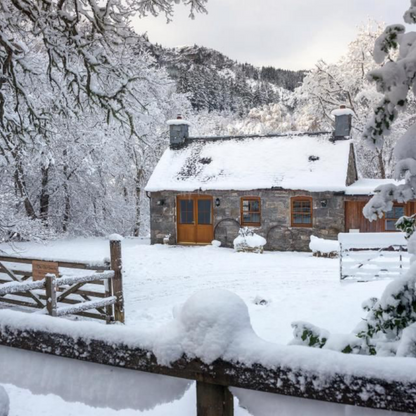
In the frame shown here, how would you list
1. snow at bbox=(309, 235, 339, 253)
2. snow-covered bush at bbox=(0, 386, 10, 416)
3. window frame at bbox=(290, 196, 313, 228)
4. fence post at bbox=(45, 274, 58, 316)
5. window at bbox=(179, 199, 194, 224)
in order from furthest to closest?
window at bbox=(179, 199, 194, 224) < window frame at bbox=(290, 196, 313, 228) < snow at bbox=(309, 235, 339, 253) < fence post at bbox=(45, 274, 58, 316) < snow-covered bush at bbox=(0, 386, 10, 416)

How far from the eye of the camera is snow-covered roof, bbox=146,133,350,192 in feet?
56.3

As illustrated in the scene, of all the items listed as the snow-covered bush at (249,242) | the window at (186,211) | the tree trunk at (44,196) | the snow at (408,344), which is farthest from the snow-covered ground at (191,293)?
the tree trunk at (44,196)

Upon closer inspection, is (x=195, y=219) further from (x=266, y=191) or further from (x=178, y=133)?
(x=178, y=133)

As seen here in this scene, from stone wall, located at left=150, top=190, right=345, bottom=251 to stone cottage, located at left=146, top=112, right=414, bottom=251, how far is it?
0.13ft

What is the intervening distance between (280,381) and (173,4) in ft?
18.8

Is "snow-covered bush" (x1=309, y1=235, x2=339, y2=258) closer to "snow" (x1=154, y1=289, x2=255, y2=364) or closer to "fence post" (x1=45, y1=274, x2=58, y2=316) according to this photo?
"fence post" (x1=45, y1=274, x2=58, y2=316)

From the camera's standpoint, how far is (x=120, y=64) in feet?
20.6

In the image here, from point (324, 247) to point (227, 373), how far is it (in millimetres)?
14240

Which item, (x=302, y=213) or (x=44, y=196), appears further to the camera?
(x=44, y=196)

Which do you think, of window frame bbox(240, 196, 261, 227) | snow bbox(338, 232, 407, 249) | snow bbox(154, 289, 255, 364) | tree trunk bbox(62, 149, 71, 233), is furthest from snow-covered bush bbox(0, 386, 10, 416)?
tree trunk bbox(62, 149, 71, 233)

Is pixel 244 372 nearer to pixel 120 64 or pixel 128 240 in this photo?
pixel 120 64

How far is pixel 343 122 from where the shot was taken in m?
18.4

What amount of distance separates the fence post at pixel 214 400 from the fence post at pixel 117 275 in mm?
6008

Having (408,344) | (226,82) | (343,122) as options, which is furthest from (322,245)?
(226,82)
